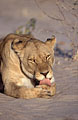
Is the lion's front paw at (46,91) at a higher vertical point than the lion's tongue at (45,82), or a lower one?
lower

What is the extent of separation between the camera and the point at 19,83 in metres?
5.82

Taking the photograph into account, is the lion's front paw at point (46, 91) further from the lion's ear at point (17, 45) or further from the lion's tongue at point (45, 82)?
the lion's ear at point (17, 45)

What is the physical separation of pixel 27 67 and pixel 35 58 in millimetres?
222

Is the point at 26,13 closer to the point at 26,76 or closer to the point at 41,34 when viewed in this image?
the point at 41,34

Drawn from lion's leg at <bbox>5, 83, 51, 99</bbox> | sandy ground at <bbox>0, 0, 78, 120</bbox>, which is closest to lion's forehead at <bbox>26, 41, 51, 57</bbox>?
lion's leg at <bbox>5, 83, 51, 99</bbox>

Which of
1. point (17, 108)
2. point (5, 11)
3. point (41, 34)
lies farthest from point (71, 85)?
point (5, 11)

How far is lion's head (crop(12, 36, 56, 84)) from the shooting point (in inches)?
209

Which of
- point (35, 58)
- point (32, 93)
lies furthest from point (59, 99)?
point (35, 58)

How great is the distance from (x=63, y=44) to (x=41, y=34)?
2.53 metres

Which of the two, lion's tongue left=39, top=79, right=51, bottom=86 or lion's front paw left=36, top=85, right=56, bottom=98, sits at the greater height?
lion's tongue left=39, top=79, right=51, bottom=86

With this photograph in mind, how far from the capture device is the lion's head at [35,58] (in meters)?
5.31

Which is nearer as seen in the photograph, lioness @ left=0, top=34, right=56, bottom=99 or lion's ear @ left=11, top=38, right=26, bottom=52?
lioness @ left=0, top=34, right=56, bottom=99

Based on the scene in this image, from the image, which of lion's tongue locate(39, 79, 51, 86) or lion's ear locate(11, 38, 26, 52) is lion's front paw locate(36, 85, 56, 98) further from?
lion's ear locate(11, 38, 26, 52)

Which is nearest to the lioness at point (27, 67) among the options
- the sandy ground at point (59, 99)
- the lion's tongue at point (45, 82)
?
the lion's tongue at point (45, 82)
